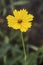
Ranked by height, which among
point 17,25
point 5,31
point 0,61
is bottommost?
point 0,61

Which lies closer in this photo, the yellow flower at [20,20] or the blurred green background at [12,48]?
the yellow flower at [20,20]

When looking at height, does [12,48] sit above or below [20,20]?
below

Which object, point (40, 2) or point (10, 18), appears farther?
point (40, 2)

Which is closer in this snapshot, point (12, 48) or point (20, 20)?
point (20, 20)

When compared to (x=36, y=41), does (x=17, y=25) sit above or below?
above

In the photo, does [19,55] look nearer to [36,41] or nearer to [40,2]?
[36,41]

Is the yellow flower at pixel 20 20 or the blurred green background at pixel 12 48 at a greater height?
the yellow flower at pixel 20 20

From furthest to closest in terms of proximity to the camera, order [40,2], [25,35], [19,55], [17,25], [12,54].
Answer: [40,2], [25,35], [12,54], [19,55], [17,25]

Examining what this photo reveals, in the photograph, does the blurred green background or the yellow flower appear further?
the blurred green background

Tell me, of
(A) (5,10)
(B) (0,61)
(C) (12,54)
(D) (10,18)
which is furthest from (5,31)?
(D) (10,18)

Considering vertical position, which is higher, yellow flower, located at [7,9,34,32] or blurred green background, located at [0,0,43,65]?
yellow flower, located at [7,9,34,32]

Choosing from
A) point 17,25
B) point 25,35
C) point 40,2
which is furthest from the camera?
point 40,2
